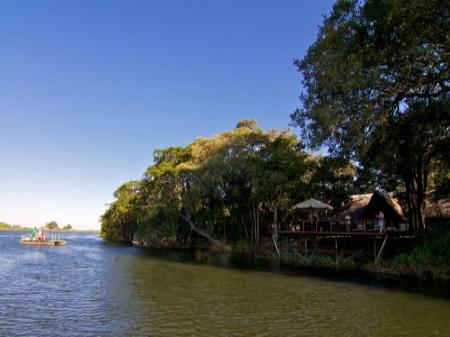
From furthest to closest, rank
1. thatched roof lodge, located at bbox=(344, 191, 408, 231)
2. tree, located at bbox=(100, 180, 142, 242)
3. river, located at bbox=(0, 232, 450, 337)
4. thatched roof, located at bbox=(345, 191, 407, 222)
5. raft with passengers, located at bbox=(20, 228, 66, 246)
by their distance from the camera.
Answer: tree, located at bbox=(100, 180, 142, 242) < raft with passengers, located at bbox=(20, 228, 66, 246) < thatched roof, located at bbox=(345, 191, 407, 222) < thatched roof lodge, located at bbox=(344, 191, 408, 231) < river, located at bbox=(0, 232, 450, 337)

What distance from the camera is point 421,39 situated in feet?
50.6

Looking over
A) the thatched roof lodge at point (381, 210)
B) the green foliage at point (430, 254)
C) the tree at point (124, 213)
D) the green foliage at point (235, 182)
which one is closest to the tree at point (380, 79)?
the green foliage at point (430, 254)

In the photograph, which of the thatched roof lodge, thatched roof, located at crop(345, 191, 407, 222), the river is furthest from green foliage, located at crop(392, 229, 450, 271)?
thatched roof, located at crop(345, 191, 407, 222)

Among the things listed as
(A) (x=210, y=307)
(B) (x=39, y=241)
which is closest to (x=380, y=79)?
(A) (x=210, y=307)

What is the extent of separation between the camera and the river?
11.1 m

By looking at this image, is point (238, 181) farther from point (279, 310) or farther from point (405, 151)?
point (279, 310)

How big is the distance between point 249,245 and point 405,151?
21.8 m

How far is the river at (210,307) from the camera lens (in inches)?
435

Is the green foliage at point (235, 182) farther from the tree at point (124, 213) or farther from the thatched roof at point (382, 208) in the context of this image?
the tree at point (124, 213)

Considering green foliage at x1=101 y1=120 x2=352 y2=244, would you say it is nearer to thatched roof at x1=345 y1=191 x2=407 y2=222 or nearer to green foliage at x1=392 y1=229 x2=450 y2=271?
thatched roof at x1=345 y1=191 x2=407 y2=222

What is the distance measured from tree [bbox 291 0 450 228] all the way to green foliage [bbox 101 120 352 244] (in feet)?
23.6

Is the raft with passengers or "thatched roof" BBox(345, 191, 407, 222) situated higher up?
"thatched roof" BBox(345, 191, 407, 222)

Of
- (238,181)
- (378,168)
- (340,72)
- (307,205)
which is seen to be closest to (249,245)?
(238,181)

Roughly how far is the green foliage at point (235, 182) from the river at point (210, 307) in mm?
13270
